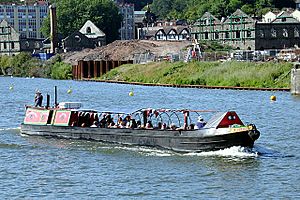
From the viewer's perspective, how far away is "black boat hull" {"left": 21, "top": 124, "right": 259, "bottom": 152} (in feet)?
140

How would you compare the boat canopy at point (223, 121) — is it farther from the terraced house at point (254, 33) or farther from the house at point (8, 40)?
the house at point (8, 40)

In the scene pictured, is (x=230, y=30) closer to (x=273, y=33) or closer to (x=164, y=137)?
(x=273, y=33)

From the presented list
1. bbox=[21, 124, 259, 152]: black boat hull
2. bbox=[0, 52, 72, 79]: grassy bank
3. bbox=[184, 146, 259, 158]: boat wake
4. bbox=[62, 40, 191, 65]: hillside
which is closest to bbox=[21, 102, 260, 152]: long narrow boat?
bbox=[21, 124, 259, 152]: black boat hull

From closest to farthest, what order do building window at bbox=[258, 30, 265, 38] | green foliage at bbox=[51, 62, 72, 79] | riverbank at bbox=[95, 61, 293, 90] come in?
riverbank at bbox=[95, 61, 293, 90], green foliage at bbox=[51, 62, 72, 79], building window at bbox=[258, 30, 265, 38]

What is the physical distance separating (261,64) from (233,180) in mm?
61818

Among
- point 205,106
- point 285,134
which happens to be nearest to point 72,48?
point 205,106

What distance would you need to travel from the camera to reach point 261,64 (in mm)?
97750

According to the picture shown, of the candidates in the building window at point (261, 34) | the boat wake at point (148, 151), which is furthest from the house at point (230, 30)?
the boat wake at point (148, 151)

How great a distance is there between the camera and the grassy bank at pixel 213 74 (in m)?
92.6

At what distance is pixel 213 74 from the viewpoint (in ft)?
335

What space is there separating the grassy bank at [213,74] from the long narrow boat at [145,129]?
40.4m

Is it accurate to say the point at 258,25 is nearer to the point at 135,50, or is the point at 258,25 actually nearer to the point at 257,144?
the point at 135,50

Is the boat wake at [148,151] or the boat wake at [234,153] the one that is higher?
the boat wake at [234,153]

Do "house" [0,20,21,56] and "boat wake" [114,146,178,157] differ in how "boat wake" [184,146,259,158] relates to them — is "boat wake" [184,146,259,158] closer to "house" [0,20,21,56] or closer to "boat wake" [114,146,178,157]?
"boat wake" [114,146,178,157]
